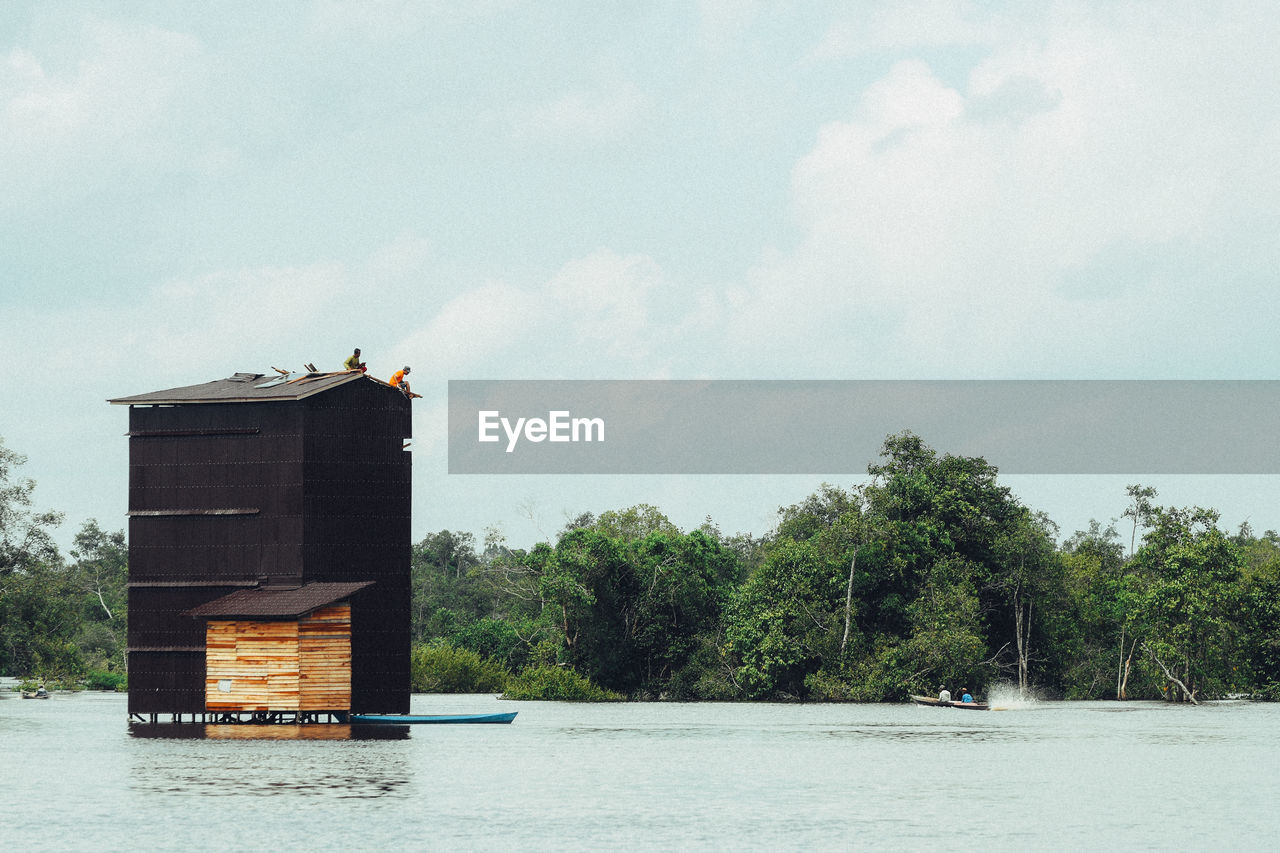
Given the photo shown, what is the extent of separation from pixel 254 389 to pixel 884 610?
127 ft

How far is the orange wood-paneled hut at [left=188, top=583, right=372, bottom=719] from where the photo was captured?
50.2 meters

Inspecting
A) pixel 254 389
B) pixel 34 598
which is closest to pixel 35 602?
pixel 34 598

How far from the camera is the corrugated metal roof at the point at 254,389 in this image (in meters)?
51.8

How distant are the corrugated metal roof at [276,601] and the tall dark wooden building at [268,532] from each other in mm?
82

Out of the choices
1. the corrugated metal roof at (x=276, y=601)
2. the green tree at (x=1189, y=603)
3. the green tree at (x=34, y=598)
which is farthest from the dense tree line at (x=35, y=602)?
the green tree at (x=1189, y=603)

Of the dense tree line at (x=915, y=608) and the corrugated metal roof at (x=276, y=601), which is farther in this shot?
the dense tree line at (x=915, y=608)

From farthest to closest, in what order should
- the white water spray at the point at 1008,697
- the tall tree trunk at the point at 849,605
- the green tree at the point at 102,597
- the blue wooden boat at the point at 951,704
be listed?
the green tree at the point at 102,597 < the white water spray at the point at 1008,697 < the tall tree trunk at the point at 849,605 < the blue wooden boat at the point at 951,704

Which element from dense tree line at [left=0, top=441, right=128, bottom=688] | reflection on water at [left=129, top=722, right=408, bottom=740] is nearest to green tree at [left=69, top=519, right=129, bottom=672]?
dense tree line at [left=0, top=441, right=128, bottom=688]

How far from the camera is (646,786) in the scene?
37188 millimetres

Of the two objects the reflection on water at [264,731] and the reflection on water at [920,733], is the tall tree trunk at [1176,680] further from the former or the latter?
the reflection on water at [264,731]

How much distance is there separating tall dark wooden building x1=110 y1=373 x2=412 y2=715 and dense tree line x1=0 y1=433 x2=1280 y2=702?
2825 cm

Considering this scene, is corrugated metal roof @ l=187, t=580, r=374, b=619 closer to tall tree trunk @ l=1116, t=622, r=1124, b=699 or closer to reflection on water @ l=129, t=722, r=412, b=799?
reflection on water @ l=129, t=722, r=412, b=799

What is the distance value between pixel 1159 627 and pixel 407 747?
44646 mm

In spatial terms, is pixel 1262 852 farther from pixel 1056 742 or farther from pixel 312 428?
pixel 312 428
